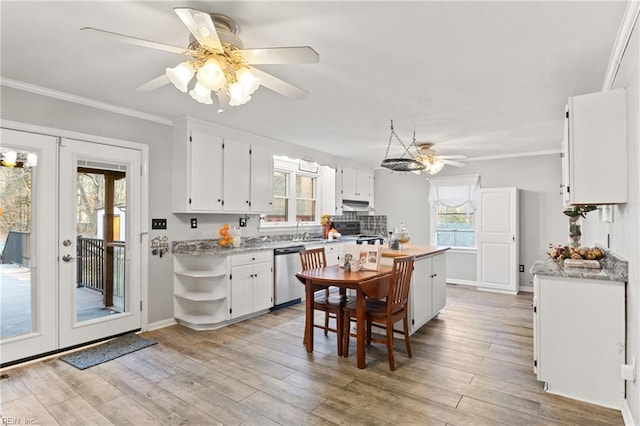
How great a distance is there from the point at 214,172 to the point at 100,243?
56.6 inches

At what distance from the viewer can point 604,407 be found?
231 centimetres

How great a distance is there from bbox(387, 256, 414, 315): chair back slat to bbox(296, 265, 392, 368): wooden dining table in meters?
0.13

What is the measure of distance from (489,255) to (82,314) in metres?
5.84

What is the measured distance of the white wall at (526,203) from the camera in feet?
18.9

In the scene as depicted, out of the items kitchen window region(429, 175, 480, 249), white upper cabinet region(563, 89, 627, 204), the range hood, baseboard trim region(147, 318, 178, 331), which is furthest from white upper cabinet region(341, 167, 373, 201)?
white upper cabinet region(563, 89, 627, 204)

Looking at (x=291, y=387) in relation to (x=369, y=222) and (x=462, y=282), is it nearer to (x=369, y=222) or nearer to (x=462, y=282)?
(x=462, y=282)

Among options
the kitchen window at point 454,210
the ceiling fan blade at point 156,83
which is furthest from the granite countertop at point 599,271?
the kitchen window at point 454,210

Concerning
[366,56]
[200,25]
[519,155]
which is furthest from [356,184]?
[200,25]

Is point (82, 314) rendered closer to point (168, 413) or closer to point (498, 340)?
point (168, 413)

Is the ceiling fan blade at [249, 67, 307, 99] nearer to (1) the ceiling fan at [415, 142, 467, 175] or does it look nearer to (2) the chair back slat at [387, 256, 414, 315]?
(2) the chair back slat at [387, 256, 414, 315]

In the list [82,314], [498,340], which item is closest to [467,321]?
[498,340]

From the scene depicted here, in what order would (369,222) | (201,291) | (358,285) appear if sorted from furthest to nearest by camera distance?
(369,222) → (201,291) → (358,285)

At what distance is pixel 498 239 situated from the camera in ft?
19.2

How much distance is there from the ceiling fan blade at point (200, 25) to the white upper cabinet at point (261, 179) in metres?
2.94
